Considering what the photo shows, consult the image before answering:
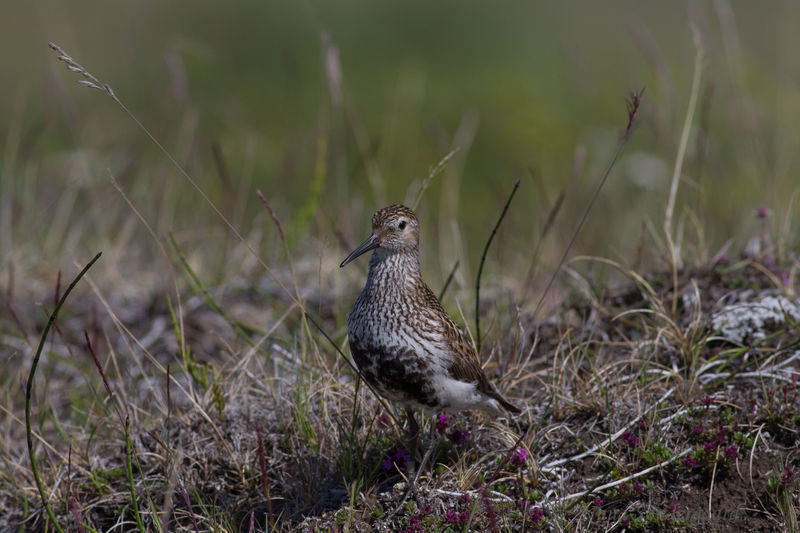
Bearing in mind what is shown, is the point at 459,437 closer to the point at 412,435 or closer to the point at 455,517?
the point at 412,435

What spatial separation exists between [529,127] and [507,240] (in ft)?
17.7

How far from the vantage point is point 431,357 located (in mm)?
3789

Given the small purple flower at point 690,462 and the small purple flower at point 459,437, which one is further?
the small purple flower at point 459,437

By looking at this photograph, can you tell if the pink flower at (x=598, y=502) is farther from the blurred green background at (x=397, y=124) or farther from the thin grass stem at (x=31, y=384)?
the thin grass stem at (x=31, y=384)

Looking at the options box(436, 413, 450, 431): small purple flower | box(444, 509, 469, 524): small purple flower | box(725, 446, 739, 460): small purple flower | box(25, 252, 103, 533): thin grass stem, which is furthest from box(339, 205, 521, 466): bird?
box(25, 252, 103, 533): thin grass stem

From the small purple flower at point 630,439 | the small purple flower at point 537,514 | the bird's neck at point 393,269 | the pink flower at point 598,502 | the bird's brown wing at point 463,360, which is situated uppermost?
the bird's neck at point 393,269

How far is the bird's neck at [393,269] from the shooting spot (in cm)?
393

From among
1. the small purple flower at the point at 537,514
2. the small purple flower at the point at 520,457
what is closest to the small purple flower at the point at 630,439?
the small purple flower at the point at 520,457

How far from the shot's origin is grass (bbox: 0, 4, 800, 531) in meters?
3.77

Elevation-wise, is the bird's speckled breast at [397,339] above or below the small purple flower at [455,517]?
above

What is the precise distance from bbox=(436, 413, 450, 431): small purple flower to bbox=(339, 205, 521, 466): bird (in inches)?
6.3

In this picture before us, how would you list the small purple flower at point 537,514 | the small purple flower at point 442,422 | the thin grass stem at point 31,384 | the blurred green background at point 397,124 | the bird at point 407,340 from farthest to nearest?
1. the blurred green background at point 397,124
2. the small purple flower at point 442,422
3. the bird at point 407,340
4. the small purple flower at point 537,514
5. the thin grass stem at point 31,384

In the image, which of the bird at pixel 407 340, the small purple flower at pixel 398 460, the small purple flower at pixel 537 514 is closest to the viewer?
the small purple flower at pixel 537 514

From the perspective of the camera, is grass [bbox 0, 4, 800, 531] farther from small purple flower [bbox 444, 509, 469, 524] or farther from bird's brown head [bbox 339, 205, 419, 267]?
bird's brown head [bbox 339, 205, 419, 267]
